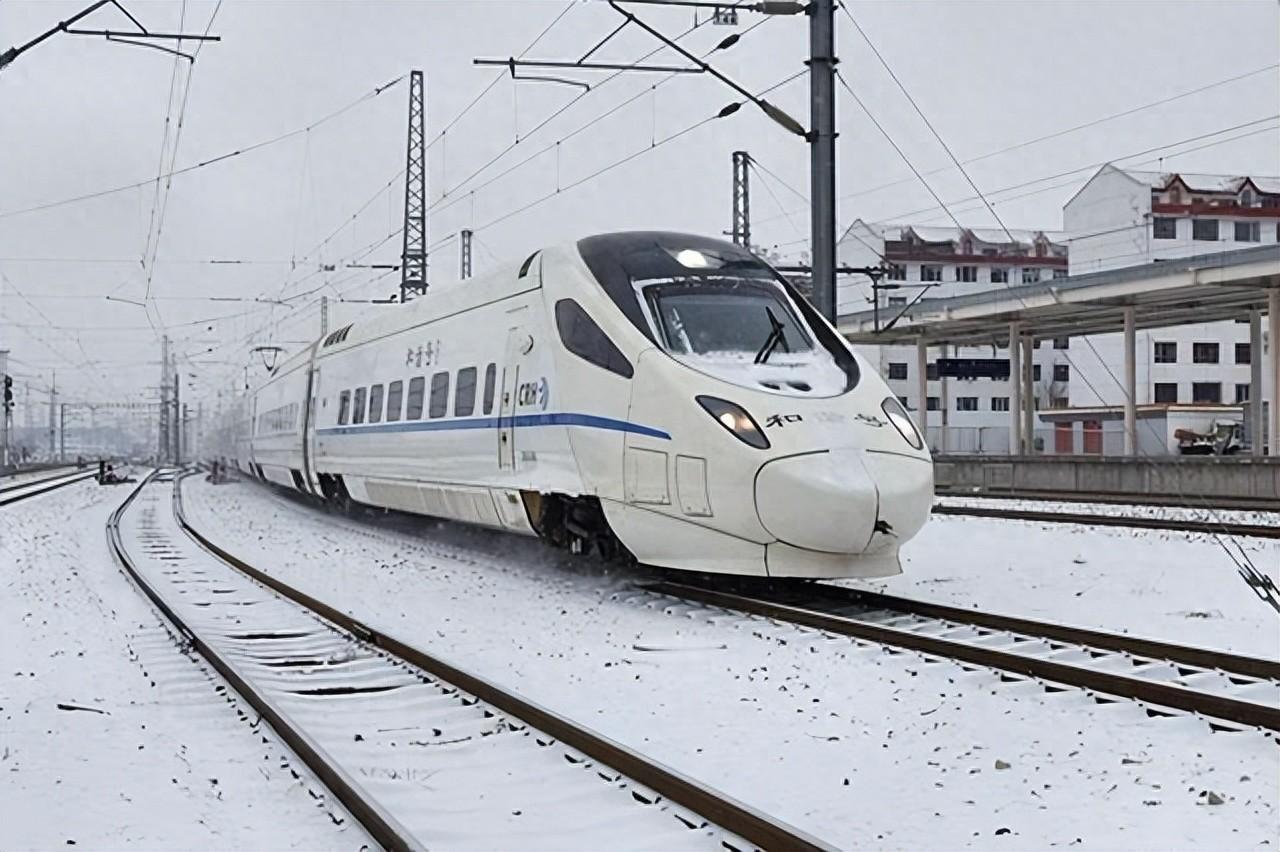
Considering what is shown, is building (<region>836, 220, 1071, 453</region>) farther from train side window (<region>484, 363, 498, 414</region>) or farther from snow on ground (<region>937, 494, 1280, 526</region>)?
train side window (<region>484, 363, 498, 414</region>)

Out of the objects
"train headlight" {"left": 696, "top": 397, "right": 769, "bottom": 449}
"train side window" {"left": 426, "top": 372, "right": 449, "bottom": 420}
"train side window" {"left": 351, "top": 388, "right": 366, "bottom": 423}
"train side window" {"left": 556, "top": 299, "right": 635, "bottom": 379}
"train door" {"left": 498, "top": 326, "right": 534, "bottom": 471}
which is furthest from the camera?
"train side window" {"left": 351, "top": 388, "right": 366, "bottom": 423}

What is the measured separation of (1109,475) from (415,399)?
15.4m

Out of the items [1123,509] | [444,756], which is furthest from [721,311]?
[1123,509]

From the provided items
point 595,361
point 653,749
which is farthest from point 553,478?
point 653,749

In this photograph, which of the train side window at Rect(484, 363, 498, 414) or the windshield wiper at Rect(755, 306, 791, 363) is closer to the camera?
the windshield wiper at Rect(755, 306, 791, 363)

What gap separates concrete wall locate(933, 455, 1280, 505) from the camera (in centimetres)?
2202

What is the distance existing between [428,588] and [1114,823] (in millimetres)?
8697

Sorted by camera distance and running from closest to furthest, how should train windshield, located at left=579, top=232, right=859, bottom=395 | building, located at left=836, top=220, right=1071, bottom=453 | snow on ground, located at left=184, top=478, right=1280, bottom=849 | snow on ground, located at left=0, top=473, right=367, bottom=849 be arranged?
1. snow on ground, located at left=184, top=478, right=1280, bottom=849
2. snow on ground, located at left=0, top=473, right=367, bottom=849
3. train windshield, located at left=579, top=232, right=859, bottom=395
4. building, located at left=836, top=220, right=1071, bottom=453

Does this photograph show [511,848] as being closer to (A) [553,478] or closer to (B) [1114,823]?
(B) [1114,823]

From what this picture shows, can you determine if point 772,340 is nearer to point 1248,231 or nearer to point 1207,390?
point 1207,390

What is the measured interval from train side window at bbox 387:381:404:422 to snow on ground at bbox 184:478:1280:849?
597cm

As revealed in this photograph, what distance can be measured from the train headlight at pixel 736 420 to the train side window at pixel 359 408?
34.1ft

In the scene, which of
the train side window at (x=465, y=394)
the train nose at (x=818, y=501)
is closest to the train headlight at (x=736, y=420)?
the train nose at (x=818, y=501)

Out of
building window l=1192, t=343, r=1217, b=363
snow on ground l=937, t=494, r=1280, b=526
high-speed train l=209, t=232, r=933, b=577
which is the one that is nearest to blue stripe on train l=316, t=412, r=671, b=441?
high-speed train l=209, t=232, r=933, b=577
